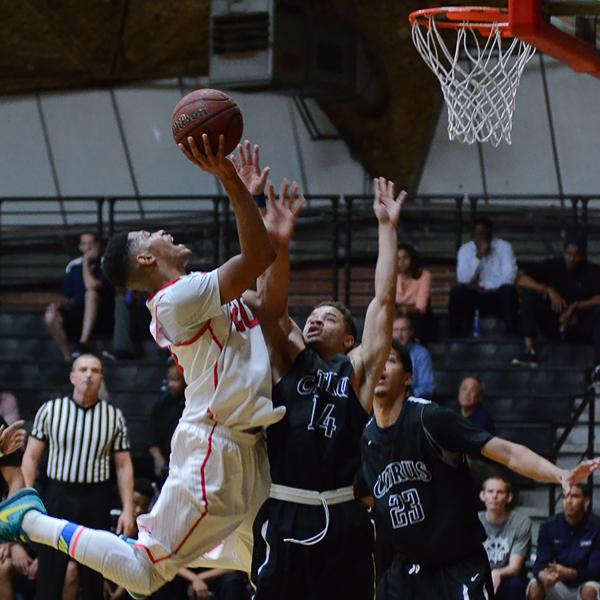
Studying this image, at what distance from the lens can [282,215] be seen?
19.3 feet

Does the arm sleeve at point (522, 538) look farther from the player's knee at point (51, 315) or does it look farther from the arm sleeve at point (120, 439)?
the player's knee at point (51, 315)

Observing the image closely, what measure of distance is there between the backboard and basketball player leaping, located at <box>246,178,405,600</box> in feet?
4.86

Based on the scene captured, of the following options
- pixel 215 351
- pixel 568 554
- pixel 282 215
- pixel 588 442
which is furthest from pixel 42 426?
pixel 215 351

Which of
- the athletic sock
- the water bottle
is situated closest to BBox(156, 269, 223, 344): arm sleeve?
the athletic sock

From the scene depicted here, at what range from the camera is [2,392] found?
11773 millimetres

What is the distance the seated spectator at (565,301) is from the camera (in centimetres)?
1236

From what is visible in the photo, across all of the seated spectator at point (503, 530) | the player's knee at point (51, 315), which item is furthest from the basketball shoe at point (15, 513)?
the player's knee at point (51, 315)

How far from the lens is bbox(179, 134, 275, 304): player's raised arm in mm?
5332

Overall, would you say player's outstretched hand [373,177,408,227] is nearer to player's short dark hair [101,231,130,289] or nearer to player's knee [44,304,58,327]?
player's short dark hair [101,231,130,289]

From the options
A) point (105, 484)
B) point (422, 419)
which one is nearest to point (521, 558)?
point (105, 484)

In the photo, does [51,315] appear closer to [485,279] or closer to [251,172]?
[485,279]

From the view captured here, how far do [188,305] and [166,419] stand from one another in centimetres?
585

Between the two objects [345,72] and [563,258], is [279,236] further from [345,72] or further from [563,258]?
[345,72]

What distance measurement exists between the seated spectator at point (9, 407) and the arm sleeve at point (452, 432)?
6158 mm
